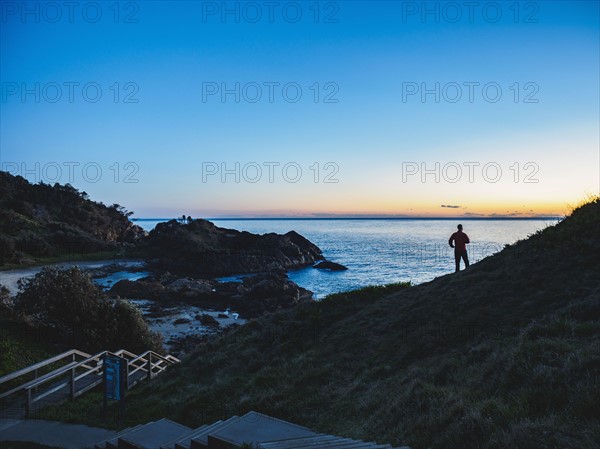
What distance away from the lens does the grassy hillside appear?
237 inches

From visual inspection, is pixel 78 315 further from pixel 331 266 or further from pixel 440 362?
pixel 331 266

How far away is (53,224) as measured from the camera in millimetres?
76688

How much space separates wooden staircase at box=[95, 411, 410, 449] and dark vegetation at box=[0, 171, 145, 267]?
5605 cm

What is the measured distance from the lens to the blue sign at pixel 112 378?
32.8 ft

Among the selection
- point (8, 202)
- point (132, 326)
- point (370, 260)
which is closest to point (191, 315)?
point (132, 326)

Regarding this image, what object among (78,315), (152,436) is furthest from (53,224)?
(152,436)

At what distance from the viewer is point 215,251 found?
72625mm

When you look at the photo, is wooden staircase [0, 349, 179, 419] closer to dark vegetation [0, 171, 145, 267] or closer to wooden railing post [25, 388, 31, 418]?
wooden railing post [25, 388, 31, 418]

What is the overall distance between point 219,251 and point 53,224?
31142mm

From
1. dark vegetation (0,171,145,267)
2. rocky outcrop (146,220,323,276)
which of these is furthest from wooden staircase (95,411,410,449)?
rocky outcrop (146,220,323,276)

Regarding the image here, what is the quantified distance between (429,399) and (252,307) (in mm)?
33535

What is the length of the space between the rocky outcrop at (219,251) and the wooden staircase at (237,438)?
2348 inches

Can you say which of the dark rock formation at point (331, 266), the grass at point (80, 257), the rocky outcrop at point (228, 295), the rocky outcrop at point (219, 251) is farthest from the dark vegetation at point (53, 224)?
the dark rock formation at point (331, 266)

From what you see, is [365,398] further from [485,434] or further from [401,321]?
[401,321]
